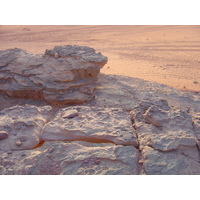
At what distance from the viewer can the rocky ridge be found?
2.04 metres

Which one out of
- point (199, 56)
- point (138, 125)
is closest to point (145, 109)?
point (138, 125)

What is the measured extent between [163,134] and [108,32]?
54.5 feet

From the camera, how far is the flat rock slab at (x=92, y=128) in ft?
7.73

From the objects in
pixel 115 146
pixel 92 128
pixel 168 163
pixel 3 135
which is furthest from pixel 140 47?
pixel 3 135

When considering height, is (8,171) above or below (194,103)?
below

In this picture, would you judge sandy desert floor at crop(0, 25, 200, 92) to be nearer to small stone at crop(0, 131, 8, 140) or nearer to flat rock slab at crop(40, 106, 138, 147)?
flat rock slab at crop(40, 106, 138, 147)

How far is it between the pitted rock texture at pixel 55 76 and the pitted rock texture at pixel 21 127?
1207 millimetres

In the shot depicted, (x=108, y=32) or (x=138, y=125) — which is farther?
(x=108, y=32)

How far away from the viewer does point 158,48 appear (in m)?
11.7

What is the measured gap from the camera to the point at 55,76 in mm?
4168

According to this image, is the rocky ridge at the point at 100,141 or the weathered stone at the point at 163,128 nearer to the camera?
the rocky ridge at the point at 100,141

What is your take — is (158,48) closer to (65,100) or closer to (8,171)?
(65,100)

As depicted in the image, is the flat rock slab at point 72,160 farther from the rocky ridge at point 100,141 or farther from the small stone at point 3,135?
the small stone at point 3,135

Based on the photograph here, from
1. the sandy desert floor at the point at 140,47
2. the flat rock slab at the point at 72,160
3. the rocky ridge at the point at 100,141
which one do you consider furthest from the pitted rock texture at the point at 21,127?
the sandy desert floor at the point at 140,47
